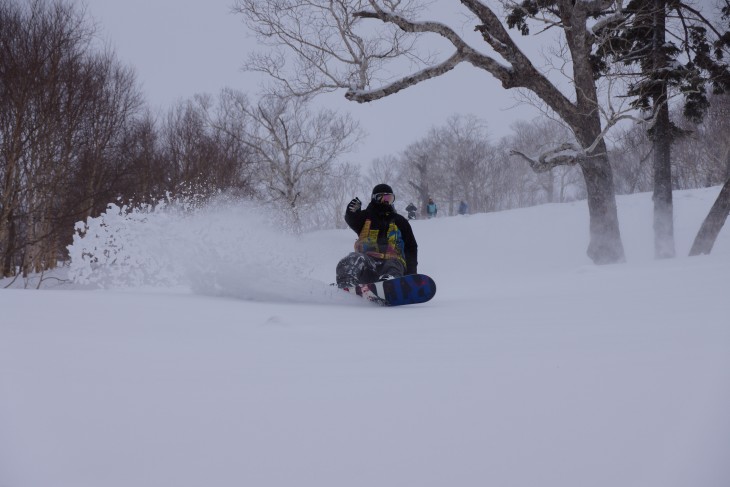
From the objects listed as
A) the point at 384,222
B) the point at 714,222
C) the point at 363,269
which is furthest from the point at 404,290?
the point at 714,222

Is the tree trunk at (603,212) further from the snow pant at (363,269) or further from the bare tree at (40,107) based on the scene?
the bare tree at (40,107)

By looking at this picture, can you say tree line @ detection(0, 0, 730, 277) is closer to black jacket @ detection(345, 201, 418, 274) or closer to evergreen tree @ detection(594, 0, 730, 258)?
evergreen tree @ detection(594, 0, 730, 258)

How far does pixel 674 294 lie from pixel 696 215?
41.4 ft

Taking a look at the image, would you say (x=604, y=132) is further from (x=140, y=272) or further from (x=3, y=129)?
(x=3, y=129)

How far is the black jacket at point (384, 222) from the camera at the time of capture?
5.15 meters

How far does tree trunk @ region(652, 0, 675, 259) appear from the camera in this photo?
1025cm

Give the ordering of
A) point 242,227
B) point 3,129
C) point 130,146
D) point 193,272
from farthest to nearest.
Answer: point 130,146 < point 3,129 < point 242,227 < point 193,272

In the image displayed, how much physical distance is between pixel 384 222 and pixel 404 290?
966 mm

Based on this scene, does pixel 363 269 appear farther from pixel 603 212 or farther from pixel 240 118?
pixel 240 118

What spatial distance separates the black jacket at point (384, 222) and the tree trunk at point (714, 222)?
726 centimetres

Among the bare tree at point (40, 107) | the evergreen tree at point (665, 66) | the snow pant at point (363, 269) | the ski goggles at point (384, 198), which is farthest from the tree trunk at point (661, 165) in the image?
the bare tree at point (40, 107)

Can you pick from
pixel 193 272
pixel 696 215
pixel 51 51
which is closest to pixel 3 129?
pixel 51 51

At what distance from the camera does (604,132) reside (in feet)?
27.2

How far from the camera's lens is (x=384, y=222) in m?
5.17
